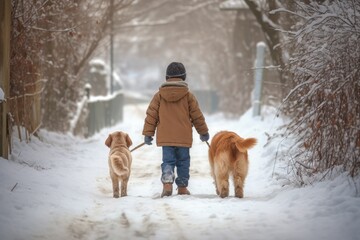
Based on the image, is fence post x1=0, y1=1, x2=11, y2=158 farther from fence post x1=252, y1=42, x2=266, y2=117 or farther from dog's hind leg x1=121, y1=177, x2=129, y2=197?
fence post x1=252, y1=42, x2=266, y2=117

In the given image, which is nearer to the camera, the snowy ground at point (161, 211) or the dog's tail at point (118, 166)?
the snowy ground at point (161, 211)

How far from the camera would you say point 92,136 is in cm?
1528

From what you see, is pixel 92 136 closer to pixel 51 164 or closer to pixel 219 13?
pixel 51 164

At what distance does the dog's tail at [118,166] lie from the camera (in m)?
6.38

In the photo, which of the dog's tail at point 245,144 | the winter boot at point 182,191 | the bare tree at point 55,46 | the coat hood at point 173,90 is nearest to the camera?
the dog's tail at point 245,144

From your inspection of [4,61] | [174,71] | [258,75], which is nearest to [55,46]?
[4,61]

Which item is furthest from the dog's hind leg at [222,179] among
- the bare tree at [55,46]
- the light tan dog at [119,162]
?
the bare tree at [55,46]

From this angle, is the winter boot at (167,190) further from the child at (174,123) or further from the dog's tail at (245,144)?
the dog's tail at (245,144)

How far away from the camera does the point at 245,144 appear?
19.8ft

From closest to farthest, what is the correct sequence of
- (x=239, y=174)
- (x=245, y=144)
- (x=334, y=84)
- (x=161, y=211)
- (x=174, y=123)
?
1. (x=161, y=211)
2. (x=334, y=84)
3. (x=245, y=144)
4. (x=239, y=174)
5. (x=174, y=123)

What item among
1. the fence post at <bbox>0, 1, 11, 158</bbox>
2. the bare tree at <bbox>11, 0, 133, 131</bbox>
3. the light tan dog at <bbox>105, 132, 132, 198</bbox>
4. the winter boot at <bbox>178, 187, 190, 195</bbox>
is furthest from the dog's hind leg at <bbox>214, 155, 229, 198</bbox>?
the bare tree at <bbox>11, 0, 133, 131</bbox>

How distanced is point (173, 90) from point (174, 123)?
46 centimetres

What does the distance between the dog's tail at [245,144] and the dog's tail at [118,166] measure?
1.53 m

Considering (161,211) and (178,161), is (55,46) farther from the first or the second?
(161,211)
